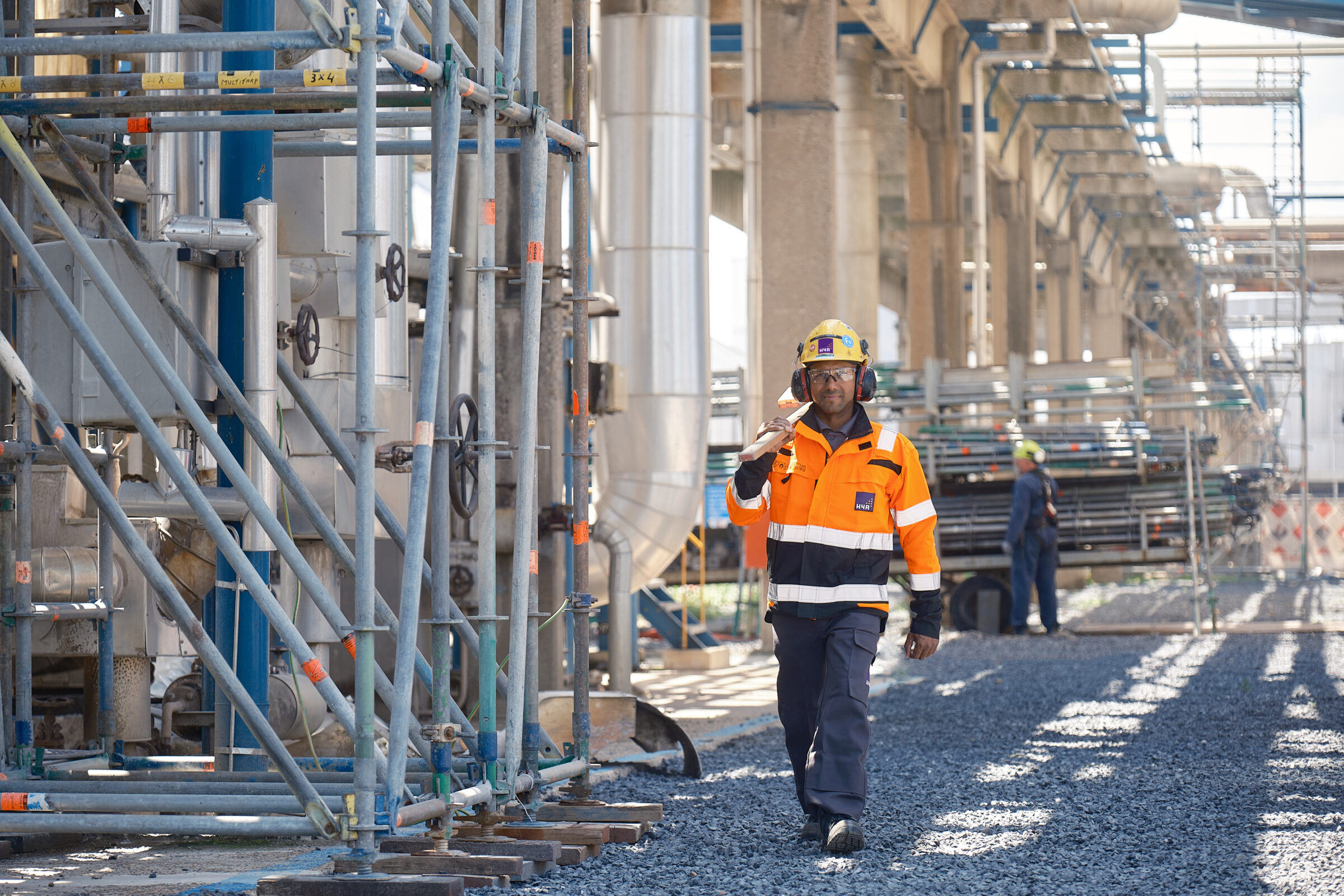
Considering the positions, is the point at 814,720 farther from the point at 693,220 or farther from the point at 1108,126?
the point at 1108,126

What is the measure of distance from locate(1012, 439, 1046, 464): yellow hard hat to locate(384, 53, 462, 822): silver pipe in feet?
38.9

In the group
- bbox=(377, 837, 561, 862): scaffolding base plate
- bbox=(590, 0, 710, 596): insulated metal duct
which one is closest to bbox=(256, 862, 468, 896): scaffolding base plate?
bbox=(377, 837, 561, 862): scaffolding base plate

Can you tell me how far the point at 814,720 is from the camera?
237 inches

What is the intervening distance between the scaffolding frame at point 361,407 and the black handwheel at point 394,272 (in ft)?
3.01

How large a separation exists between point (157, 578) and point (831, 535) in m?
2.19

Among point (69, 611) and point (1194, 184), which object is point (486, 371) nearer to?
point (69, 611)

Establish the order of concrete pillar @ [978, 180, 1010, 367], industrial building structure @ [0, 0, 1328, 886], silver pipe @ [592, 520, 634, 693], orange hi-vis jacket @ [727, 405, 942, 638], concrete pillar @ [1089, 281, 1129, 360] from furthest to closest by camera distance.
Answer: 1. concrete pillar @ [1089, 281, 1129, 360]
2. concrete pillar @ [978, 180, 1010, 367]
3. silver pipe @ [592, 520, 634, 693]
4. orange hi-vis jacket @ [727, 405, 942, 638]
5. industrial building structure @ [0, 0, 1328, 886]

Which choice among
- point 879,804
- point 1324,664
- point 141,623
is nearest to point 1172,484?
point 1324,664

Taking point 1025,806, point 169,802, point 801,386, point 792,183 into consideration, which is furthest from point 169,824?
point 792,183

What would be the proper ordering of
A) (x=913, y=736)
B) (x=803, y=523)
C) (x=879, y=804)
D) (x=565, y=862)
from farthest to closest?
(x=913, y=736)
(x=879, y=804)
(x=803, y=523)
(x=565, y=862)

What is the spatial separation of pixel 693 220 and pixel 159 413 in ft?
19.2

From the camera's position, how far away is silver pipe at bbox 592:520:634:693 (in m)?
10.1

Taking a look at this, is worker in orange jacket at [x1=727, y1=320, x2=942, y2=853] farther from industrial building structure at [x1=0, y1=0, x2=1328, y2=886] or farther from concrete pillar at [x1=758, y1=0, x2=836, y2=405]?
concrete pillar at [x1=758, y1=0, x2=836, y2=405]

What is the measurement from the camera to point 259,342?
20.4ft
